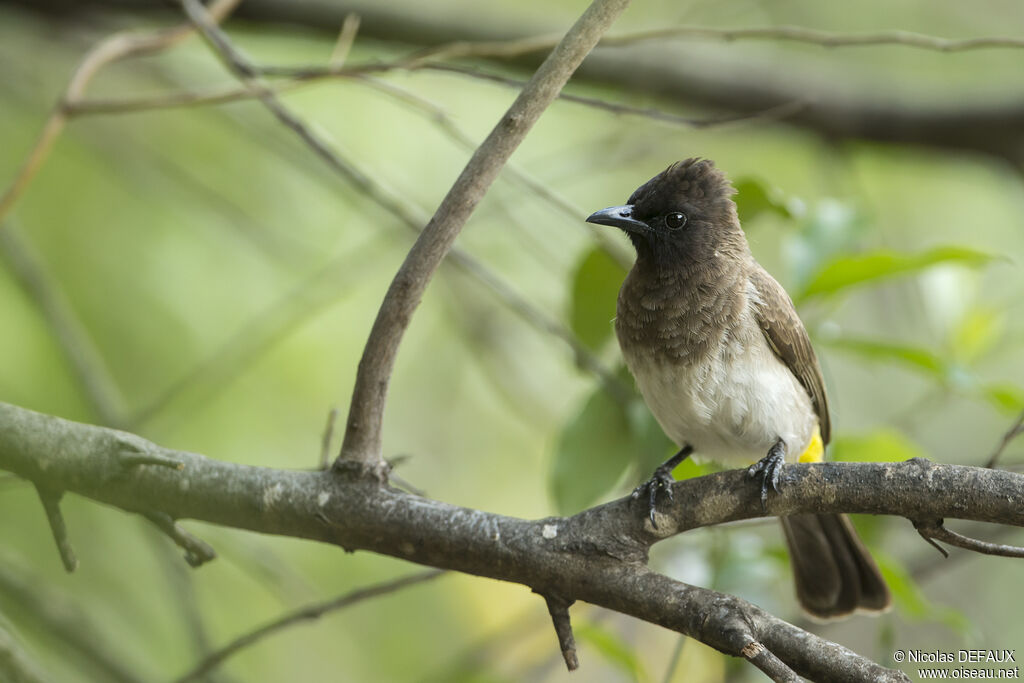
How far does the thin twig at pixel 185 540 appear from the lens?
207cm

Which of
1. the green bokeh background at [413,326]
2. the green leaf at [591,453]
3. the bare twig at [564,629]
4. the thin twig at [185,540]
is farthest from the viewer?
the green bokeh background at [413,326]

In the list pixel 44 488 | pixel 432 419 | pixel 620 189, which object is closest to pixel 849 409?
pixel 620 189

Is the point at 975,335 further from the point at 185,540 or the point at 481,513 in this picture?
the point at 185,540

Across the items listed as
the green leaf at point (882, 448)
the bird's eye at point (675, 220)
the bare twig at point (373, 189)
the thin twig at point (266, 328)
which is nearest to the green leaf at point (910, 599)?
the green leaf at point (882, 448)

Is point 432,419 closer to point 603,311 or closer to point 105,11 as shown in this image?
point 603,311

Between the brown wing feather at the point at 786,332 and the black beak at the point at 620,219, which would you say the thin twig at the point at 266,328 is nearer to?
the black beak at the point at 620,219

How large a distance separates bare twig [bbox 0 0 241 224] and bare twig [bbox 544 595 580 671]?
1.82 m

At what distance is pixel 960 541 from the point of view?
1806 millimetres

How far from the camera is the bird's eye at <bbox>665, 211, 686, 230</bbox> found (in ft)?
10.3

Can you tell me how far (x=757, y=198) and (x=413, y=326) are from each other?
2796 mm

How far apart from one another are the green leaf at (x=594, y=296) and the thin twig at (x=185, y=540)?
1.47 meters

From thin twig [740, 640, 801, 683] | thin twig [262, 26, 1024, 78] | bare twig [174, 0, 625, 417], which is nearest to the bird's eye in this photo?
bare twig [174, 0, 625, 417]

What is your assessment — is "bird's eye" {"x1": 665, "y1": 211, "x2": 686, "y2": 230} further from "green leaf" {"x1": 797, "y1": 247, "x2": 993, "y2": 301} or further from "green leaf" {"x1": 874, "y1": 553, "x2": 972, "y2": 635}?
"green leaf" {"x1": 874, "y1": 553, "x2": 972, "y2": 635}

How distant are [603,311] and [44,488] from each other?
1.77 meters
